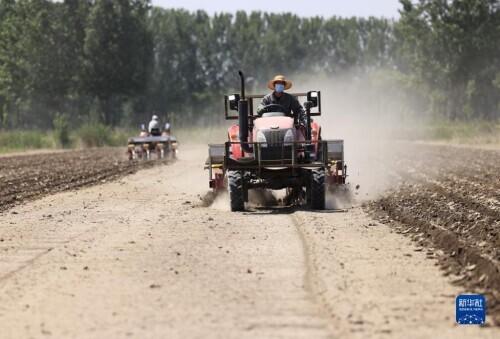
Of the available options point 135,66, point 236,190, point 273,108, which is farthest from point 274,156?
point 135,66

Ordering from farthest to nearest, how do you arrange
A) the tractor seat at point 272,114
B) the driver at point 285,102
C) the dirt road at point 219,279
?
the driver at point 285,102 → the tractor seat at point 272,114 → the dirt road at point 219,279

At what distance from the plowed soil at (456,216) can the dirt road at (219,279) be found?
0.31 metres

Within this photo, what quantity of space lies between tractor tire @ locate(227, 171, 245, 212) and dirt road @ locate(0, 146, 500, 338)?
2.22 ft

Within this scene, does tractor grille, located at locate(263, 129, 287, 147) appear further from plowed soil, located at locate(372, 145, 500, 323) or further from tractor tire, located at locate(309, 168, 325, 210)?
plowed soil, located at locate(372, 145, 500, 323)

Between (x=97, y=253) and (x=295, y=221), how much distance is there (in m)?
4.00

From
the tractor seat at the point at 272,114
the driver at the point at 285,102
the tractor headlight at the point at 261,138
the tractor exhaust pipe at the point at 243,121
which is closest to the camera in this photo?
the tractor headlight at the point at 261,138

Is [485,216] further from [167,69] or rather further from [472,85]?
[167,69]

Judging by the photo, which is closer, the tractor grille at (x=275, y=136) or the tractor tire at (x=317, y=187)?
the tractor tire at (x=317, y=187)

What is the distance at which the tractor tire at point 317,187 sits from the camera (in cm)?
1576

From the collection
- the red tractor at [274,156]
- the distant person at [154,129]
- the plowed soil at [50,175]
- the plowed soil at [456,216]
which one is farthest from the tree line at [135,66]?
the red tractor at [274,156]

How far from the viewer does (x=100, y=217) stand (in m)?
15.2

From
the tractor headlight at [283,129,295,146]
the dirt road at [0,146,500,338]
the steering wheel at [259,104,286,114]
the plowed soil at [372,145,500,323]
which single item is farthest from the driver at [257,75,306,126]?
the dirt road at [0,146,500,338]

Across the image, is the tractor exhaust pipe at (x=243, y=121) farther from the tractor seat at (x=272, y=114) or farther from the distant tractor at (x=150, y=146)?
the distant tractor at (x=150, y=146)

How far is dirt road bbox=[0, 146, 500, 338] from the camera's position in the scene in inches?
286
